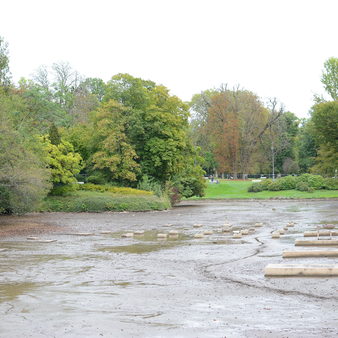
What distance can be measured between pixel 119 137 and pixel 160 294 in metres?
39.5

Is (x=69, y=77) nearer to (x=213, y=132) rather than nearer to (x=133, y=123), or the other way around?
(x=213, y=132)

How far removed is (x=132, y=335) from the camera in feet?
25.1

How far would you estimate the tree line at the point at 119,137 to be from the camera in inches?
1319

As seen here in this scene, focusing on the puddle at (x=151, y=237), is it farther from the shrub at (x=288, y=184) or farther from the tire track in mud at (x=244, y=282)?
the shrub at (x=288, y=184)

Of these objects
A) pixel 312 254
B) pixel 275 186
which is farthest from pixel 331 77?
pixel 312 254

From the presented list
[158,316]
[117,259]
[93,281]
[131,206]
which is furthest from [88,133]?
[158,316]

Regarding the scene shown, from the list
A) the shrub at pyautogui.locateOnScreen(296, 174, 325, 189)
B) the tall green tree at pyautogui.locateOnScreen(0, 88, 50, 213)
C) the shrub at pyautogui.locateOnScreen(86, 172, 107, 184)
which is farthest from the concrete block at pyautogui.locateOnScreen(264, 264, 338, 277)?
the shrub at pyautogui.locateOnScreen(296, 174, 325, 189)

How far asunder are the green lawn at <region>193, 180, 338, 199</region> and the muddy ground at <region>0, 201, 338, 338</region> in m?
49.7

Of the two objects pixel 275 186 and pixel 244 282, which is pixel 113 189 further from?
pixel 244 282

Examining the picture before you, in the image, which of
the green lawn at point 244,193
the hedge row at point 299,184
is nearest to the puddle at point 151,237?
the green lawn at point 244,193

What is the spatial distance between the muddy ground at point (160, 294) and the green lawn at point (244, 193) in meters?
49.7

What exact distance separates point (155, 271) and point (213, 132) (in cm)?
8262

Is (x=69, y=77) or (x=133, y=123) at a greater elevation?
(x=69, y=77)

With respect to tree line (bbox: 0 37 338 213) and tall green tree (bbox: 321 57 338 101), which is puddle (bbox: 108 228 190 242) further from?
tall green tree (bbox: 321 57 338 101)
